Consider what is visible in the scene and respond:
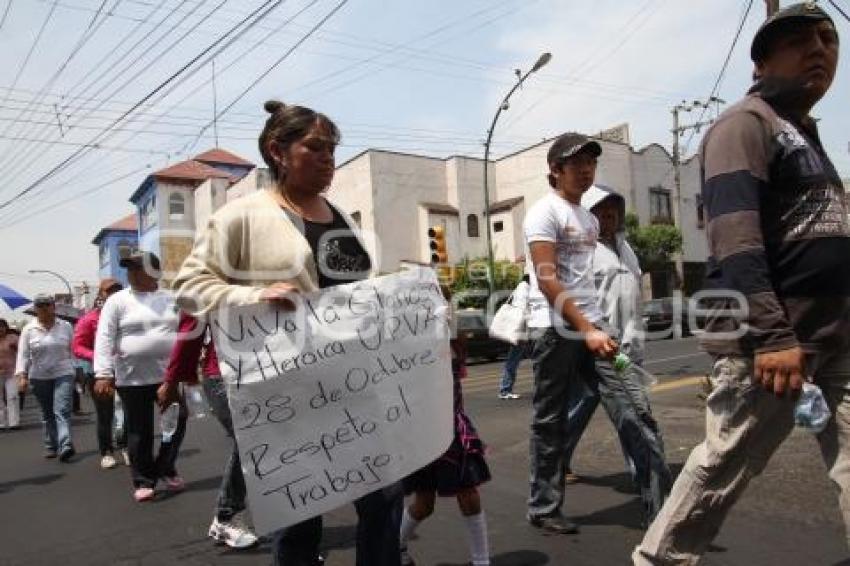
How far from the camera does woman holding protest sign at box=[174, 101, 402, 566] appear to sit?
2.51 metres

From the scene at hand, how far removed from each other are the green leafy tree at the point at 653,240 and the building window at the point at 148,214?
1274 inches

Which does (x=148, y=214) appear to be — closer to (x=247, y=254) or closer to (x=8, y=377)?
(x=8, y=377)

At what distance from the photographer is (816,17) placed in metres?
2.57

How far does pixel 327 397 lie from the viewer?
2.48 m

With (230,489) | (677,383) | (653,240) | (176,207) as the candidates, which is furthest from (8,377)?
(176,207)

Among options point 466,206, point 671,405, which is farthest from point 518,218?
point 671,405

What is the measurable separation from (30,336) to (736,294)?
850 cm

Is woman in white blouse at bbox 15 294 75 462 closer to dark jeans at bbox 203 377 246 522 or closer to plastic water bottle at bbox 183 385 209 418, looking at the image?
plastic water bottle at bbox 183 385 209 418

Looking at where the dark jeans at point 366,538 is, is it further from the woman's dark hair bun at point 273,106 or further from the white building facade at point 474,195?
the white building facade at point 474,195

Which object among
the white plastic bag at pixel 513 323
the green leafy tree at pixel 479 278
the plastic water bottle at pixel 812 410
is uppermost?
the green leafy tree at pixel 479 278

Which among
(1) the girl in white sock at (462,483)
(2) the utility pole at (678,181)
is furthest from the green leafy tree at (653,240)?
(1) the girl in white sock at (462,483)

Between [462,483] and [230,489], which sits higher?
[462,483]

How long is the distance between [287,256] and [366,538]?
969 mm

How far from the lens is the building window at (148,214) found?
5184 cm
